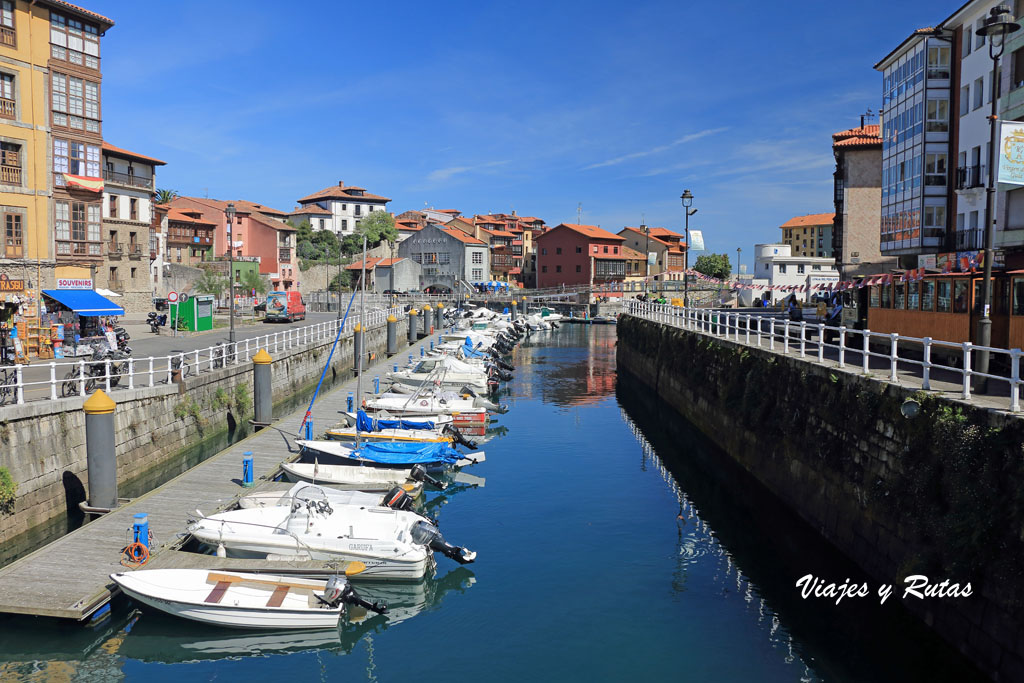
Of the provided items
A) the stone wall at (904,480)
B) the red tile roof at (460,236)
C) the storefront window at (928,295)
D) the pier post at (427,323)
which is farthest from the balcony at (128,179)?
the red tile roof at (460,236)

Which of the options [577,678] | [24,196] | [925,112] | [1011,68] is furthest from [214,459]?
[925,112]

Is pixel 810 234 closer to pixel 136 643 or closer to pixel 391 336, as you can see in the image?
pixel 391 336

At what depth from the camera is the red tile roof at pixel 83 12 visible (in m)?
36.5

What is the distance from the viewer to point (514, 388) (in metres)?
48.3

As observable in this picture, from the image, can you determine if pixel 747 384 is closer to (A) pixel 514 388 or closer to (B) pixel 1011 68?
(B) pixel 1011 68

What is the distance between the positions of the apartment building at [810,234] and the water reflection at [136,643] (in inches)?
5663

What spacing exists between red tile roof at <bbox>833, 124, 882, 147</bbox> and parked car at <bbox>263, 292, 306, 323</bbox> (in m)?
46.5

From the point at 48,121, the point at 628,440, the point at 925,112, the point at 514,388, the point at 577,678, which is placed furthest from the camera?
the point at 514,388

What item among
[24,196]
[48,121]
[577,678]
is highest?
[48,121]

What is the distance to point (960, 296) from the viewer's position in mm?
21500

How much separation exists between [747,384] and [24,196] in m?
32.6

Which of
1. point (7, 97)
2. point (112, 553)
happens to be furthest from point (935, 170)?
point (7, 97)

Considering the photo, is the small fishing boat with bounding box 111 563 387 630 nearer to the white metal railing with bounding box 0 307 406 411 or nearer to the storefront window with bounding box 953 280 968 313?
the white metal railing with bounding box 0 307 406 411

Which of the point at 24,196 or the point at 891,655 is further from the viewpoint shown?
the point at 24,196
